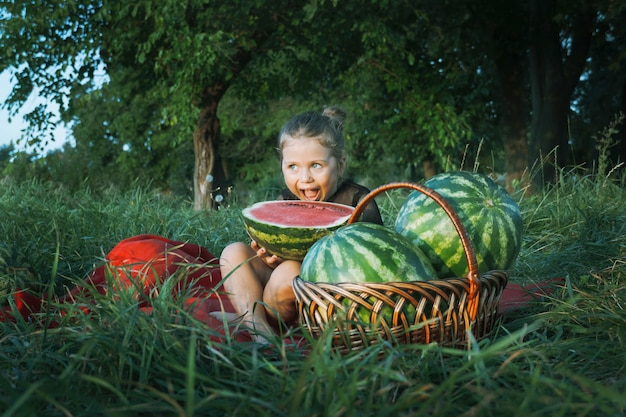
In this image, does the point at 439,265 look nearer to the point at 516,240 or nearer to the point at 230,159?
the point at 516,240

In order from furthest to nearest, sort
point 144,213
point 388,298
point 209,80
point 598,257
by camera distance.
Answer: point 209,80 < point 144,213 < point 598,257 < point 388,298

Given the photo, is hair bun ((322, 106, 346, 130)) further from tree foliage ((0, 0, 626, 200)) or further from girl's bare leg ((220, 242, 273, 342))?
tree foliage ((0, 0, 626, 200))

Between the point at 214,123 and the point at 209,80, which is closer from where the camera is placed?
the point at 209,80

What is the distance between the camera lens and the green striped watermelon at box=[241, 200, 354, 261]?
291cm

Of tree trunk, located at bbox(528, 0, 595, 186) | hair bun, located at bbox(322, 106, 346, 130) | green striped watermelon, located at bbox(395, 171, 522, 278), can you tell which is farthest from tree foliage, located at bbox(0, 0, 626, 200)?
green striped watermelon, located at bbox(395, 171, 522, 278)

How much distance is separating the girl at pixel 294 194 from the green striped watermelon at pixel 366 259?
1.96 feet

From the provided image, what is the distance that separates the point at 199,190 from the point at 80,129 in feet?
27.9

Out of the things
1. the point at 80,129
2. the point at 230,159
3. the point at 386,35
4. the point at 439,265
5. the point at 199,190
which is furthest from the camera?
the point at 230,159

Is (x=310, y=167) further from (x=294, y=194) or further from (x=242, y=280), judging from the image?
(x=242, y=280)

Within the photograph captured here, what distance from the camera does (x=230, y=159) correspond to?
86.8ft

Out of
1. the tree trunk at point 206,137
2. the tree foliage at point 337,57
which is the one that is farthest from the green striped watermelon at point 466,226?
the tree trunk at point 206,137

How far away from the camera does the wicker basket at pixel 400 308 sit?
213 cm

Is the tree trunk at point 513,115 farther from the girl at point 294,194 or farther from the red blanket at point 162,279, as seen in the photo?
the red blanket at point 162,279

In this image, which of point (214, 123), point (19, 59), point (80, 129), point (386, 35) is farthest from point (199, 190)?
point (80, 129)
